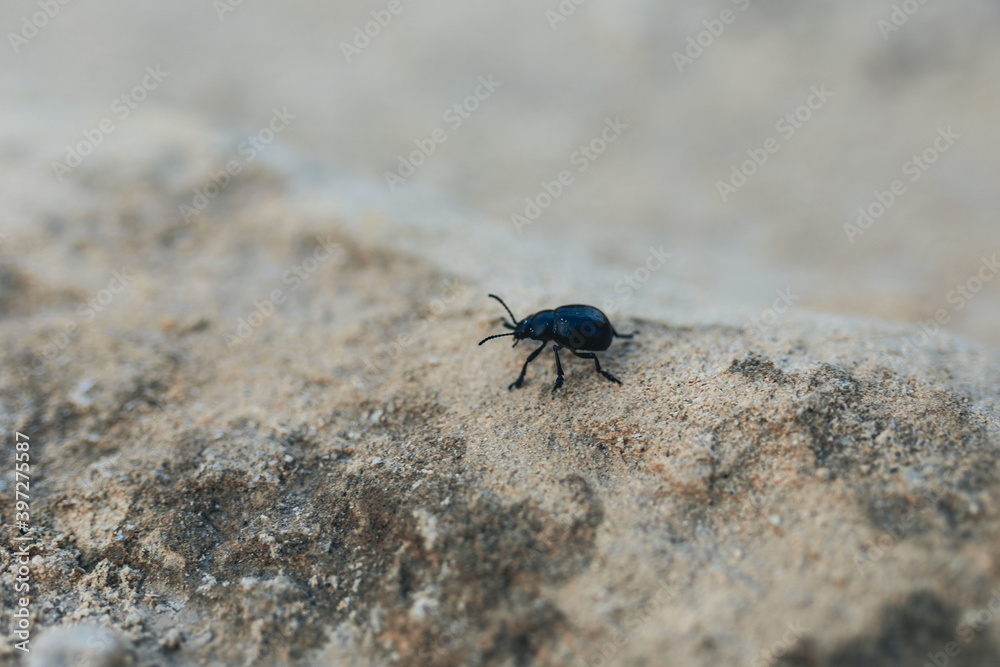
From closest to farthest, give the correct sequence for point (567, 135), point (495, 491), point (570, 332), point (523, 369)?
1. point (495, 491)
2. point (570, 332)
3. point (523, 369)
4. point (567, 135)

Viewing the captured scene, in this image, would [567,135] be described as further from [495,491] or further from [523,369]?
[495,491]

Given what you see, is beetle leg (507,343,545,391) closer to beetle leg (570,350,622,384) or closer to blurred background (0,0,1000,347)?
beetle leg (570,350,622,384)

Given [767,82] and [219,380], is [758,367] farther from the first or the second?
[767,82]

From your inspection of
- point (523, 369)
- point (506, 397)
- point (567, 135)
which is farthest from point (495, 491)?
point (567, 135)

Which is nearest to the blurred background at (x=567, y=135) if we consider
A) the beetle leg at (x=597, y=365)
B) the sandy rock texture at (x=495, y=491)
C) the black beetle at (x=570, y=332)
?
the black beetle at (x=570, y=332)

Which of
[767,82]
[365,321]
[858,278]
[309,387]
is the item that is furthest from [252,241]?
[767,82]

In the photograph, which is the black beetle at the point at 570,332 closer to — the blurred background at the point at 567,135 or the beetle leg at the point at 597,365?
the beetle leg at the point at 597,365
